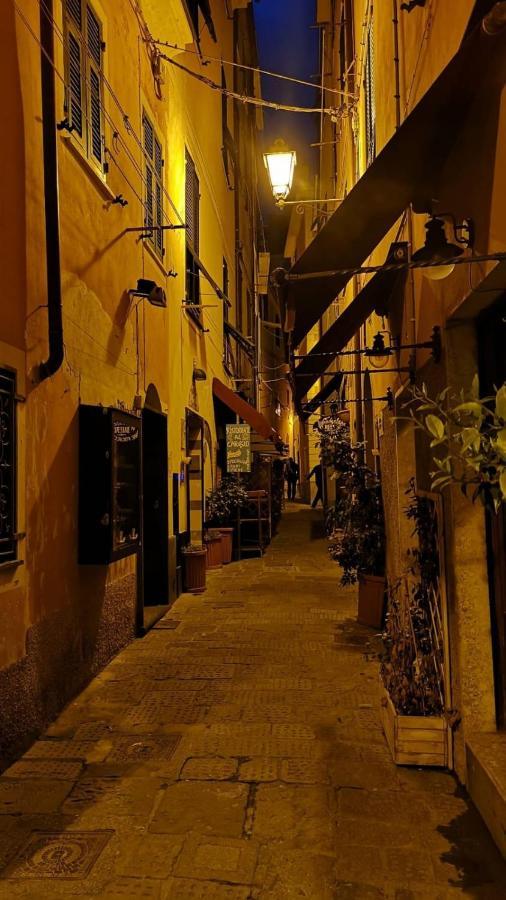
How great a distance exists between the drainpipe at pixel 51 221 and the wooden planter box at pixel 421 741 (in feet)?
12.7

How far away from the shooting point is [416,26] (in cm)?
501

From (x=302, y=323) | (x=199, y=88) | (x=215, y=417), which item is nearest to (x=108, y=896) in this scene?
Answer: (x=302, y=323)

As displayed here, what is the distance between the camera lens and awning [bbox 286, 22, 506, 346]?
10.6 feet

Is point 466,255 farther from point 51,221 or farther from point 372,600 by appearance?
point 372,600

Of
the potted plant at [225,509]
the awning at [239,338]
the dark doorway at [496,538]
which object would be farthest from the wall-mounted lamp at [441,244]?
the awning at [239,338]

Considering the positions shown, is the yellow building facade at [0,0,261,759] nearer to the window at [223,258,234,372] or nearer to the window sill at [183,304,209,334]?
the window sill at [183,304,209,334]

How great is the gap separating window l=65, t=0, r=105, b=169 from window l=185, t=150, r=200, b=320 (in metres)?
4.73

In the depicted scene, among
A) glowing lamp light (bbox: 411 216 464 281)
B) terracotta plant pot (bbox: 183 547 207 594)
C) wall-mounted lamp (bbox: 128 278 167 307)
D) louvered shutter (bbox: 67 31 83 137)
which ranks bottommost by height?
terracotta plant pot (bbox: 183 547 207 594)

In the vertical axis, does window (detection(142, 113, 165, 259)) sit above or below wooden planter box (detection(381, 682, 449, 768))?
above

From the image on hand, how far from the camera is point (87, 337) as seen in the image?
6.01 meters

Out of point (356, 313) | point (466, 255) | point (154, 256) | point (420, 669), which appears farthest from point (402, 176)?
point (154, 256)

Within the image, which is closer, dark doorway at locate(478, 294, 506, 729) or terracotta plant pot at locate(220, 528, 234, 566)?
dark doorway at locate(478, 294, 506, 729)

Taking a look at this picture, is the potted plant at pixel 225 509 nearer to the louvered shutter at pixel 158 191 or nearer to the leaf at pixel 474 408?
the louvered shutter at pixel 158 191

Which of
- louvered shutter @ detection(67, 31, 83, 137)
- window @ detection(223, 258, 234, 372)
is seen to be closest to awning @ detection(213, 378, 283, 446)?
window @ detection(223, 258, 234, 372)
